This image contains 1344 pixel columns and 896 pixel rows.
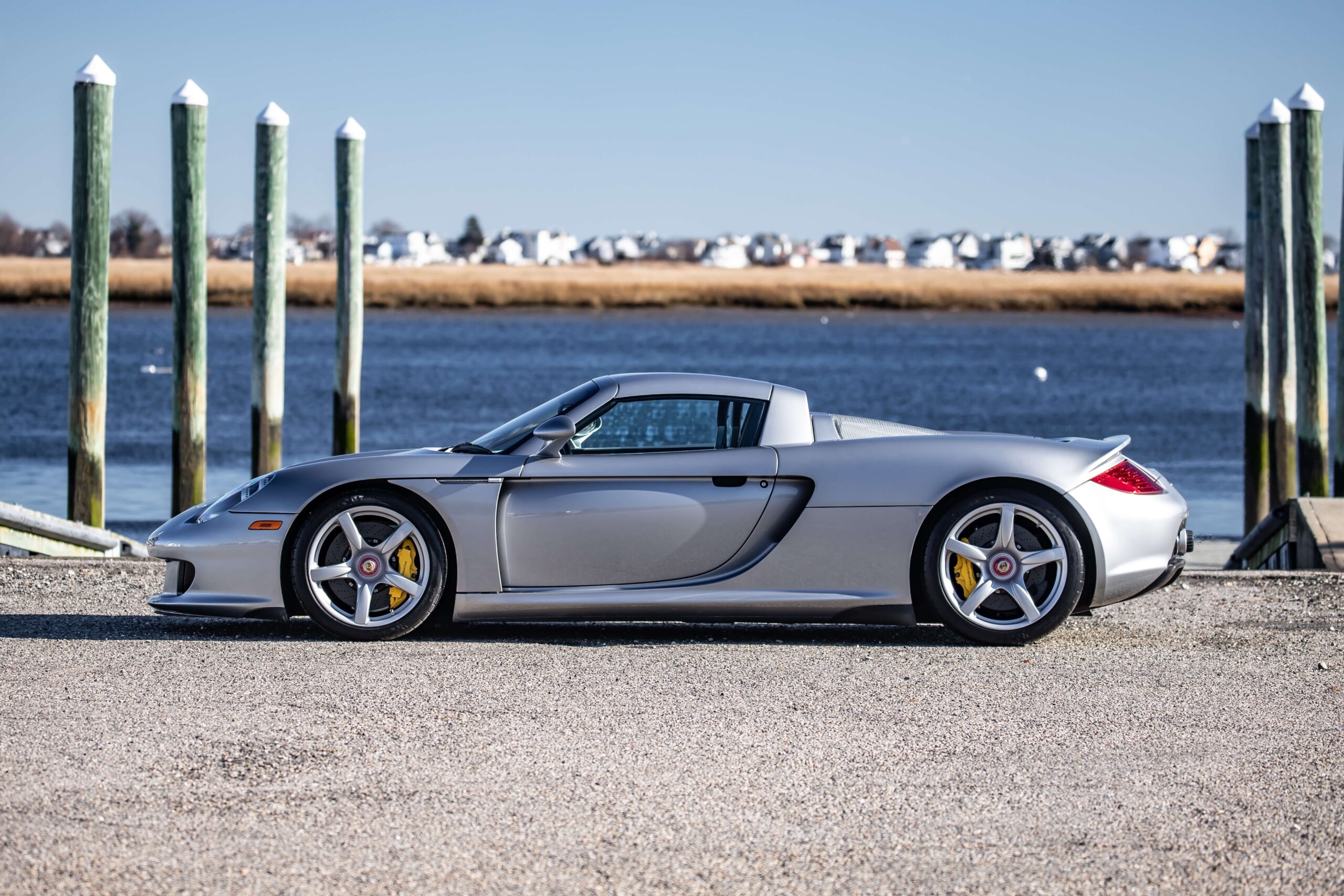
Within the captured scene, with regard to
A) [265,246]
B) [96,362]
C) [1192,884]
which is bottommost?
[1192,884]

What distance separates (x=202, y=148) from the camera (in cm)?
1127

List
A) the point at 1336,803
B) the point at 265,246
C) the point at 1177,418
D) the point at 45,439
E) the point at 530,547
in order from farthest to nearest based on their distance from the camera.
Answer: the point at 1177,418 → the point at 45,439 → the point at 265,246 → the point at 530,547 → the point at 1336,803

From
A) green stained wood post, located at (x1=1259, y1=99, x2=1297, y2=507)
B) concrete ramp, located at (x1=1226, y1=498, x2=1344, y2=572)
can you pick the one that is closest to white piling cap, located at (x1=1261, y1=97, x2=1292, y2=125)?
green stained wood post, located at (x1=1259, y1=99, x2=1297, y2=507)

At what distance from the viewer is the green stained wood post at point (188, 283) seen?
1118cm

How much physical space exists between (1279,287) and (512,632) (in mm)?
8051

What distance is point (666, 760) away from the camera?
14.6 ft

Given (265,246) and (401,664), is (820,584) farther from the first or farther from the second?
(265,246)

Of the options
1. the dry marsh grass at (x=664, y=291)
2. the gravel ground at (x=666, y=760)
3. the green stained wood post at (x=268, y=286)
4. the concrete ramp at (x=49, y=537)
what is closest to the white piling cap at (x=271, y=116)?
the green stained wood post at (x=268, y=286)

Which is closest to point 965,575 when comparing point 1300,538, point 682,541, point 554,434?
point 682,541

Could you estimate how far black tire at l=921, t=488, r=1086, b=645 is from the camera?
248 inches

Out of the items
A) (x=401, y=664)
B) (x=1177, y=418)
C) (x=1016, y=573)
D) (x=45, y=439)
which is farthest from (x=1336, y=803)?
(x=1177, y=418)

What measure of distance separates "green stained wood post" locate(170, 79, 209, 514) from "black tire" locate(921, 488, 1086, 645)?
6.57 meters

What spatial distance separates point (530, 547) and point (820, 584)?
1169 millimetres

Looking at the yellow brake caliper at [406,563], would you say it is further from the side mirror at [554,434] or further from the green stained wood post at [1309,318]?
the green stained wood post at [1309,318]
